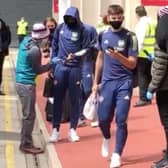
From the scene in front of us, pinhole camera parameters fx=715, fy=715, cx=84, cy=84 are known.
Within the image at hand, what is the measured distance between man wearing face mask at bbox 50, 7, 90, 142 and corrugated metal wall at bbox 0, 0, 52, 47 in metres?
33.1

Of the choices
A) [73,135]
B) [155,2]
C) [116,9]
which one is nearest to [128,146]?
[73,135]

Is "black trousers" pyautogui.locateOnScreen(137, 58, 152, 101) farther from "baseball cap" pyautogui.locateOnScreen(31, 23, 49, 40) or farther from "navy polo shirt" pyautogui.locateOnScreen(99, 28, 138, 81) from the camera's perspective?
"navy polo shirt" pyautogui.locateOnScreen(99, 28, 138, 81)

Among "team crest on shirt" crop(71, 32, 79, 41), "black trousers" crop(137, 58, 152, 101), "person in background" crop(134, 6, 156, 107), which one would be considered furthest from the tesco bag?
"black trousers" crop(137, 58, 152, 101)

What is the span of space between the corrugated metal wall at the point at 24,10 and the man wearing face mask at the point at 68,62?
33107 millimetres

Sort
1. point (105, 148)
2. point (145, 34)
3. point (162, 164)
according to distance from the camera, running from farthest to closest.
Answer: point (145, 34) → point (105, 148) → point (162, 164)

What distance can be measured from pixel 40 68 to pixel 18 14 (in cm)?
3457

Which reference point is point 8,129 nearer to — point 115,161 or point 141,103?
point 141,103

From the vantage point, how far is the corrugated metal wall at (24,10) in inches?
1713

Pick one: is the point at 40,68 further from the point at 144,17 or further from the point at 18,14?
the point at 18,14

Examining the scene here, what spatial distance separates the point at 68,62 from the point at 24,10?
3396cm

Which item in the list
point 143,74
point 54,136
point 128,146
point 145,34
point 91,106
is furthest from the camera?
point 143,74

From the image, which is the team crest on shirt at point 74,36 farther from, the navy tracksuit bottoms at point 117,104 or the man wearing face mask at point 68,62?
the navy tracksuit bottoms at point 117,104

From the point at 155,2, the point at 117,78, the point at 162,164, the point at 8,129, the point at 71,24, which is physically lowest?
the point at 8,129

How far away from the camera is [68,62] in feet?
33.9
